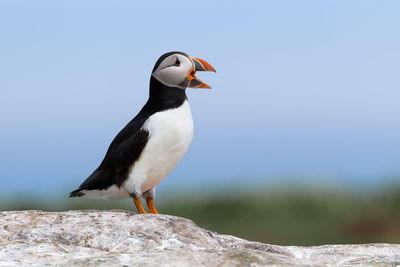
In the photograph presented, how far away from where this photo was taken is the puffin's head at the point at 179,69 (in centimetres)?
658

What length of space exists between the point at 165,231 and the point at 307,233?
8.26m

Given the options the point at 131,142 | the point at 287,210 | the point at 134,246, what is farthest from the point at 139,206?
the point at 287,210

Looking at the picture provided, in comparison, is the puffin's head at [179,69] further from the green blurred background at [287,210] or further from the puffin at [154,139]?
the green blurred background at [287,210]

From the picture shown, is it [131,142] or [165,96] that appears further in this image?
[165,96]

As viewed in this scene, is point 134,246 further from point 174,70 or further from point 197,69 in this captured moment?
point 197,69

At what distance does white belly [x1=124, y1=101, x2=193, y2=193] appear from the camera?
6.35m

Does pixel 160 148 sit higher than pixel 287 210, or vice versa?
pixel 287 210

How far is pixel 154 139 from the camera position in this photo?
20.8ft

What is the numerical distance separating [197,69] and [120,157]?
138 centimetres

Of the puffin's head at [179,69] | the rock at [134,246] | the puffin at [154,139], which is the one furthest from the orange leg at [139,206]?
the puffin's head at [179,69]

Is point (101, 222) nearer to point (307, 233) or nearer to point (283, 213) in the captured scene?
point (307, 233)

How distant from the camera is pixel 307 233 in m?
12.8

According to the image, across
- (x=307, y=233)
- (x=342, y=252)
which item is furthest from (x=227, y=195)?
(x=342, y=252)

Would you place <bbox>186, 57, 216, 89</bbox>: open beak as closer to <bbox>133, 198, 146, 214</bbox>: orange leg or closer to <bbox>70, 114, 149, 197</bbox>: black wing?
<bbox>70, 114, 149, 197</bbox>: black wing
